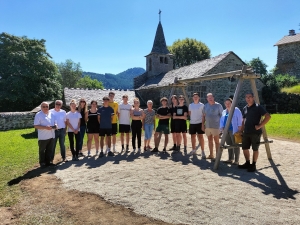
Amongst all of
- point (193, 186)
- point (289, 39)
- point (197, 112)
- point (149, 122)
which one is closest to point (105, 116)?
point (149, 122)

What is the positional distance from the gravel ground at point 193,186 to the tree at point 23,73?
23706 millimetres

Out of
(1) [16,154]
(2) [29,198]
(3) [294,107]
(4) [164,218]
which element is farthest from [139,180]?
(3) [294,107]

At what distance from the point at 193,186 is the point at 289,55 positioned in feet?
117

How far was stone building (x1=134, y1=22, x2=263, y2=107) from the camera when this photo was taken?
71.5ft

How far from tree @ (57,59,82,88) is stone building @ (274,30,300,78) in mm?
46354

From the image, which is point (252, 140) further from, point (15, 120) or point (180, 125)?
point (15, 120)

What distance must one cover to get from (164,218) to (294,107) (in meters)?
22.6

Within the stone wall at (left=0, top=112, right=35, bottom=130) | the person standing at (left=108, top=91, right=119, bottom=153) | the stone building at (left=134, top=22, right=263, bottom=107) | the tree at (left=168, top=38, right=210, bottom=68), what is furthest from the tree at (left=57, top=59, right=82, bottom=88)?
the person standing at (left=108, top=91, right=119, bottom=153)

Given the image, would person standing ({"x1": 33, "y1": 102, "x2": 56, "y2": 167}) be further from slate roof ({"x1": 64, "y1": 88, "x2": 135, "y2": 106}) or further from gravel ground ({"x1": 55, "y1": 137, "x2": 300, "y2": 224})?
slate roof ({"x1": 64, "y1": 88, "x2": 135, "y2": 106})

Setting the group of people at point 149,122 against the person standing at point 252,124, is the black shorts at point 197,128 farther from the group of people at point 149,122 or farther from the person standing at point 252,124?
the person standing at point 252,124

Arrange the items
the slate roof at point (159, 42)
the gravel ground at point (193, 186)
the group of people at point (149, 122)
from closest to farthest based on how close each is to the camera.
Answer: the gravel ground at point (193, 186)
the group of people at point (149, 122)
the slate roof at point (159, 42)

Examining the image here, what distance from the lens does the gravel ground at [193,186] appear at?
3.74 metres

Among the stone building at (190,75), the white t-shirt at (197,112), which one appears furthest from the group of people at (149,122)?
the stone building at (190,75)

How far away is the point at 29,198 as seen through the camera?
182 inches
